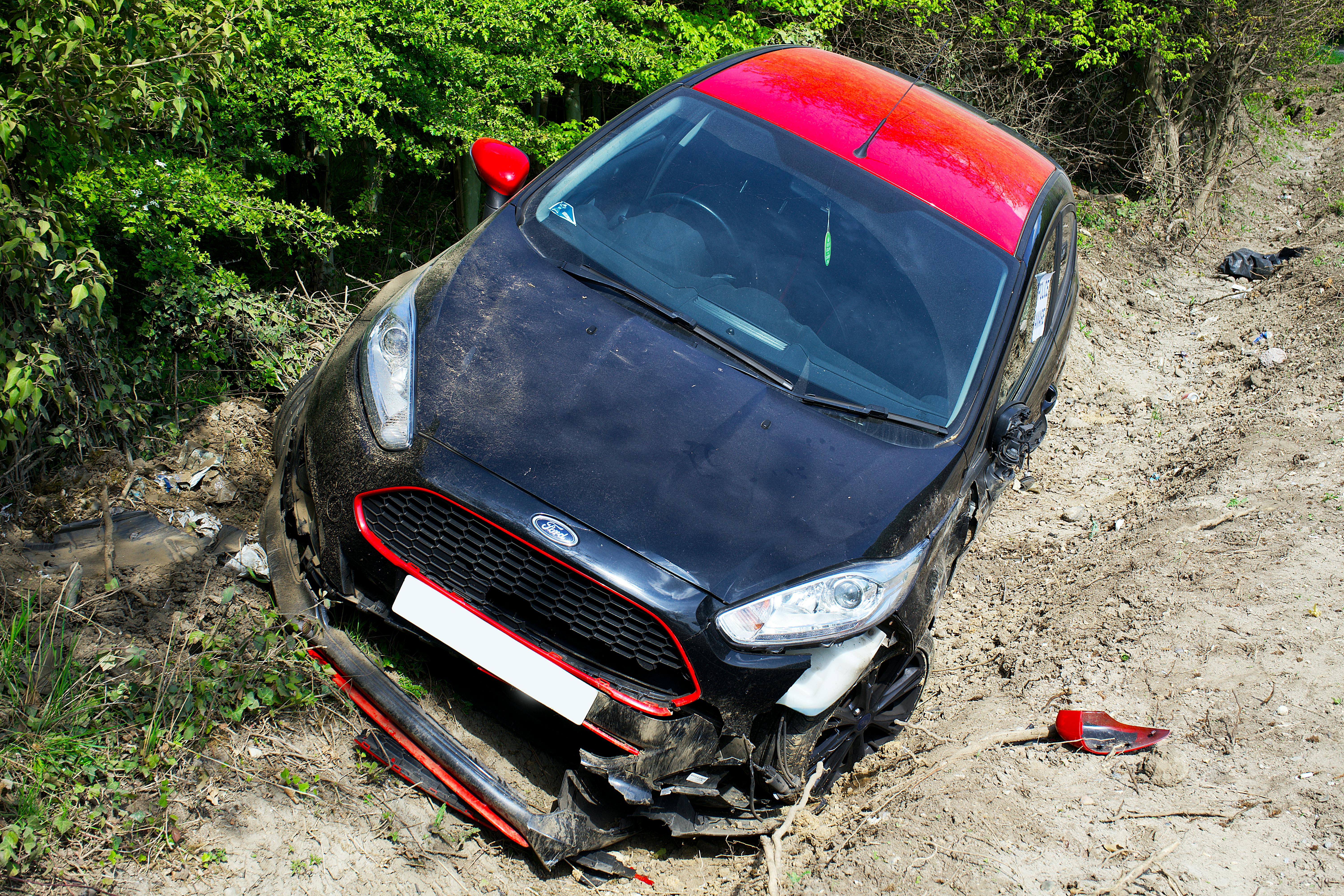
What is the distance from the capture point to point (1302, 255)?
8820 mm

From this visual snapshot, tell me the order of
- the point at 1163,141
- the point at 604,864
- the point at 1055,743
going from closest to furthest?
the point at 604,864 < the point at 1055,743 < the point at 1163,141

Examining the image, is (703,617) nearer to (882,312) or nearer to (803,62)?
(882,312)

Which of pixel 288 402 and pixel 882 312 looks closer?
pixel 288 402

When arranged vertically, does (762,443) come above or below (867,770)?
above

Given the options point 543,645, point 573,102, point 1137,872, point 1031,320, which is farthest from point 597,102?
point 1137,872

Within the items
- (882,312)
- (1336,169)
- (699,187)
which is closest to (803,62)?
(699,187)

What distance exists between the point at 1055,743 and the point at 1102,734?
17 cm

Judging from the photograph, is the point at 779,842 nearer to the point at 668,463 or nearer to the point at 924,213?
the point at 668,463

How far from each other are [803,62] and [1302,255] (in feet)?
23.7

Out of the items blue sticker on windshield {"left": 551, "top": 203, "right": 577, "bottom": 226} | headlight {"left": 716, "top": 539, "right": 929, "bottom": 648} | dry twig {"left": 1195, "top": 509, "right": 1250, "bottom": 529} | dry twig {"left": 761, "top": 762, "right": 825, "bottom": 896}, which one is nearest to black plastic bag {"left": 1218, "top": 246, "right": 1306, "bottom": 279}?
dry twig {"left": 1195, "top": 509, "right": 1250, "bottom": 529}

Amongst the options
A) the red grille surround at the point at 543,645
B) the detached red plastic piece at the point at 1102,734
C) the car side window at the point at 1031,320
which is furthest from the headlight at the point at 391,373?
the detached red plastic piece at the point at 1102,734

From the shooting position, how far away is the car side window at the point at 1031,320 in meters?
3.28

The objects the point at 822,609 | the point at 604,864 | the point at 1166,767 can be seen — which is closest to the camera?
the point at 822,609

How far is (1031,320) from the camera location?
140 inches
